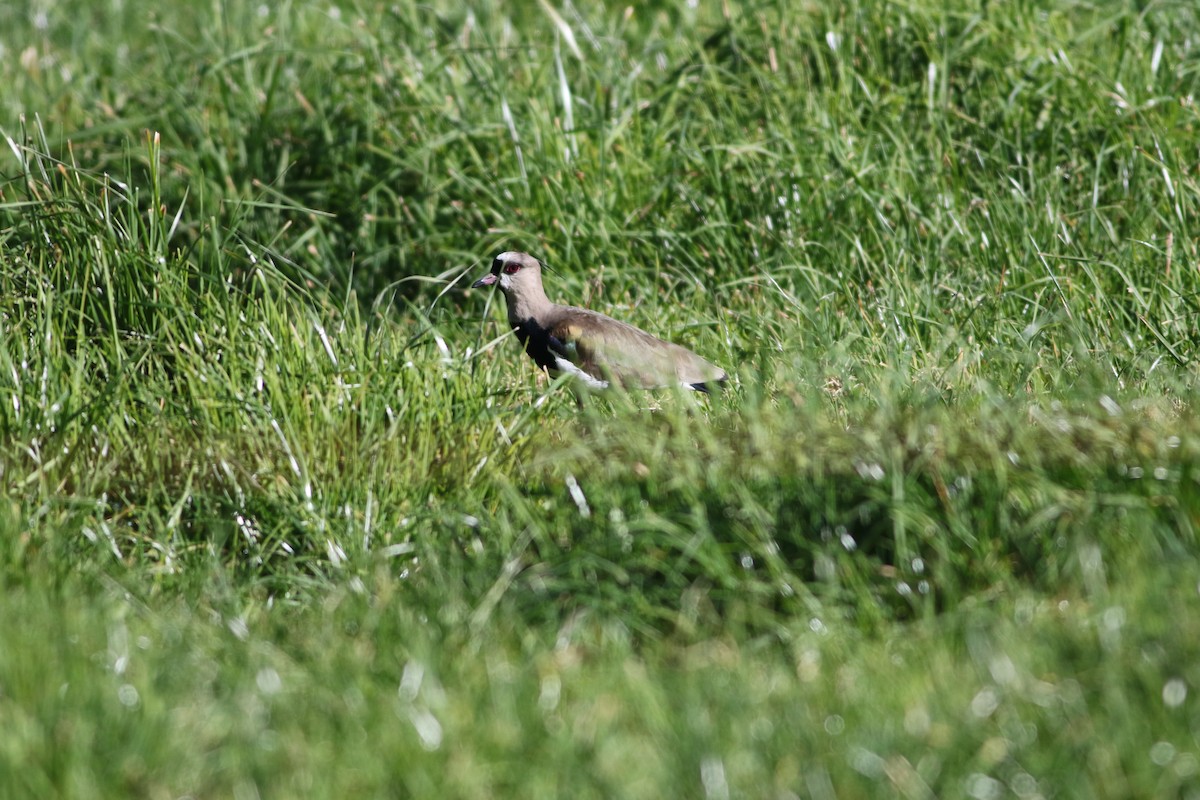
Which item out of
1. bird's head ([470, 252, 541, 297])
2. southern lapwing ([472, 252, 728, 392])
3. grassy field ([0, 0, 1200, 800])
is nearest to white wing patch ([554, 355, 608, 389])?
southern lapwing ([472, 252, 728, 392])

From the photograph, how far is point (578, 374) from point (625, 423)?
728 millimetres

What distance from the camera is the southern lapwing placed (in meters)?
4.86

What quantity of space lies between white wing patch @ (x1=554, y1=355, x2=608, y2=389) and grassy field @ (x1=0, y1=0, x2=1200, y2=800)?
196mm

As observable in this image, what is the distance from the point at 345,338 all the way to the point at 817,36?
3.04 meters

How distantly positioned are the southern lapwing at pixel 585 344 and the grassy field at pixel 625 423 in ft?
0.55

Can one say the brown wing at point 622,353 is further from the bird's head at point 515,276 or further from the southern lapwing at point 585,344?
the bird's head at point 515,276

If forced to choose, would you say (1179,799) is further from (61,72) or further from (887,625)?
(61,72)

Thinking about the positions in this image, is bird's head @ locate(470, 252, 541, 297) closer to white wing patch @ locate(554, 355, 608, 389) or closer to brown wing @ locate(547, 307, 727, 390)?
brown wing @ locate(547, 307, 727, 390)

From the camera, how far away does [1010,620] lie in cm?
295

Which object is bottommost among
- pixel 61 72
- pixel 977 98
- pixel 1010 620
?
pixel 977 98

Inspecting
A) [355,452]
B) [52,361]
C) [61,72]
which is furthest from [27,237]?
[61,72]

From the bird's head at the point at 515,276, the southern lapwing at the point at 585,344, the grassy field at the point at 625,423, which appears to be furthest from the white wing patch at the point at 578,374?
the bird's head at the point at 515,276

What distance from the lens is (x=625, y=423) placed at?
3.72 m

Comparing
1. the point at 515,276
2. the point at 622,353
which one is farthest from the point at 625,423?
the point at 515,276
